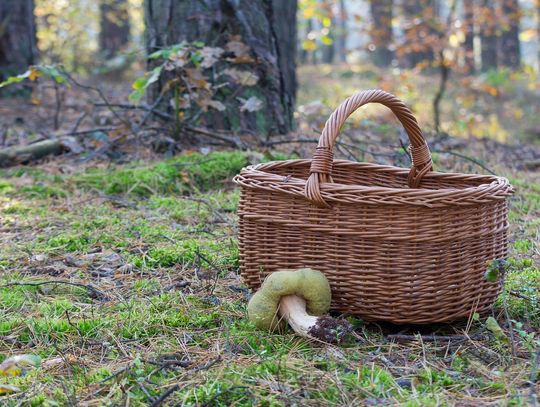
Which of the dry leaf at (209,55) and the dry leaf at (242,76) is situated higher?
the dry leaf at (209,55)

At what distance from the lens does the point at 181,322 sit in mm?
2004

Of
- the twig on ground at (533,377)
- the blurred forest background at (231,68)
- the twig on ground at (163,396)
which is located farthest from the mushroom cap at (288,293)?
the blurred forest background at (231,68)

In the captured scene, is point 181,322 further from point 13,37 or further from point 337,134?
point 13,37

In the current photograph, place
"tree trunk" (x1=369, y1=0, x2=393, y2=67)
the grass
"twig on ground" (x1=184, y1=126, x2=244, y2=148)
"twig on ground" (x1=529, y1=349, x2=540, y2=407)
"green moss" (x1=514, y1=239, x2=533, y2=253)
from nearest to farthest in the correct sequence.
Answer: "twig on ground" (x1=529, y1=349, x2=540, y2=407) < the grass < "green moss" (x1=514, y1=239, x2=533, y2=253) < "twig on ground" (x1=184, y1=126, x2=244, y2=148) < "tree trunk" (x1=369, y1=0, x2=393, y2=67)

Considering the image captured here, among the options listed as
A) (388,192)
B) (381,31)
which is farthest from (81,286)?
(381,31)

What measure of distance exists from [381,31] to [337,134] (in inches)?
302

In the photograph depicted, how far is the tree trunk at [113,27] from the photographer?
1145cm

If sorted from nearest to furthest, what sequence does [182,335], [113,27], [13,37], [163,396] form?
[163,396] < [182,335] < [13,37] < [113,27]

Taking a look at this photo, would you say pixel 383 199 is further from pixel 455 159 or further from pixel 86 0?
pixel 86 0

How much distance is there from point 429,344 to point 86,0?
13.8 metres

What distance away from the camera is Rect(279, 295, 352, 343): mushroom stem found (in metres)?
1.77

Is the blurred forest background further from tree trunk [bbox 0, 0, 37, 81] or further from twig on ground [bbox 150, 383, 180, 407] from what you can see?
twig on ground [bbox 150, 383, 180, 407]

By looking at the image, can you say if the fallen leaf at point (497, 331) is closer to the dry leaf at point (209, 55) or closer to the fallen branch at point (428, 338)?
the fallen branch at point (428, 338)

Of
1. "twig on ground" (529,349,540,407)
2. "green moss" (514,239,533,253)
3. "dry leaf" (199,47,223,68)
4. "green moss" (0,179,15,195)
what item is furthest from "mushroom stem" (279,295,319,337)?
"green moss" (0,179,15,195)
